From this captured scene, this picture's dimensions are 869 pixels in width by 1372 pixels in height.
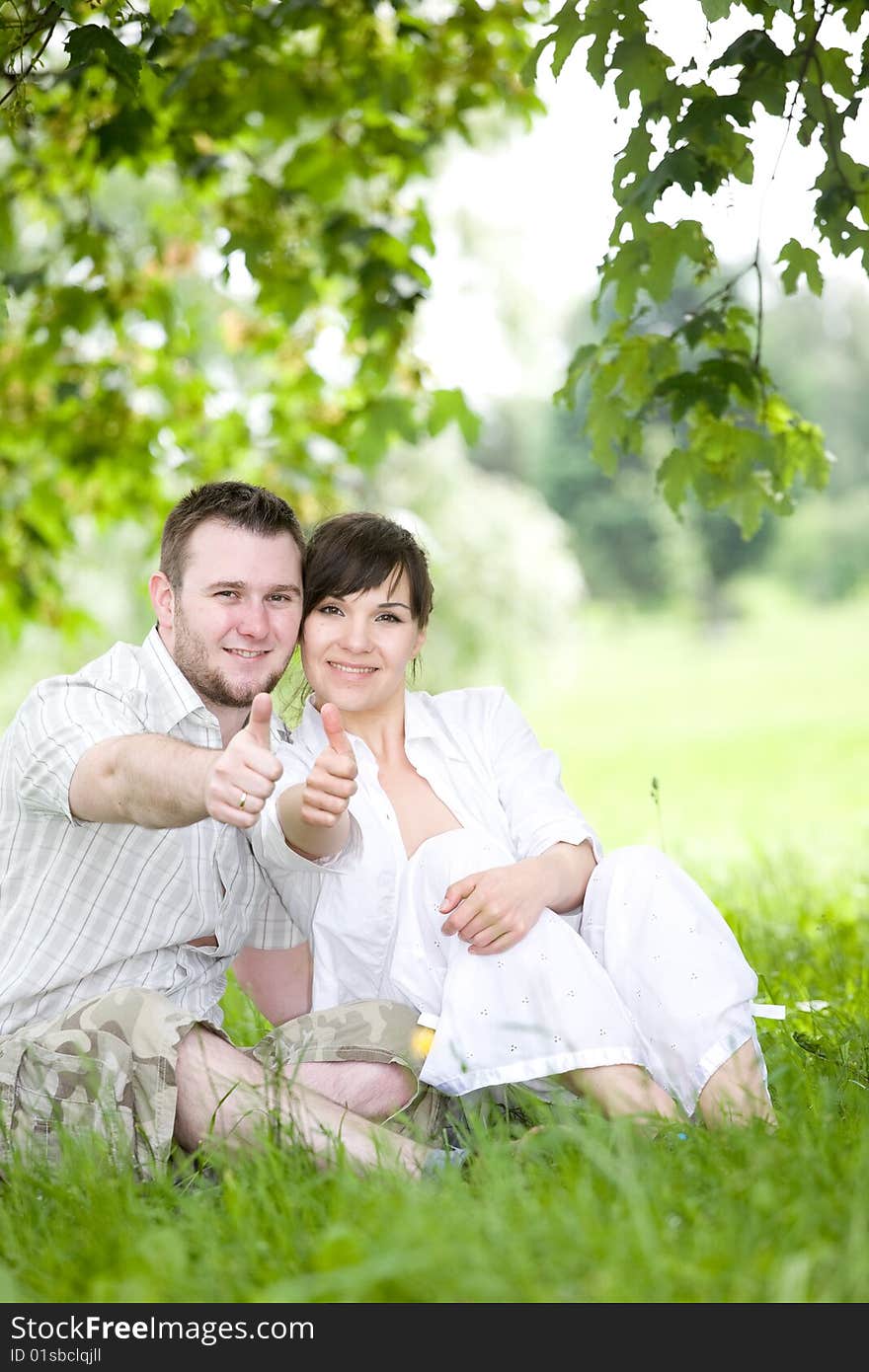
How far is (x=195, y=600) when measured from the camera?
263 centimetres

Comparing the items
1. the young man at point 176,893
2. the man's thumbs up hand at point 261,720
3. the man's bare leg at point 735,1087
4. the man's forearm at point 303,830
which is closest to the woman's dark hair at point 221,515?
the young man at point 176,893

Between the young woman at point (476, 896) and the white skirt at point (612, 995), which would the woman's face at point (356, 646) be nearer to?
the young woman at point (476, 896)

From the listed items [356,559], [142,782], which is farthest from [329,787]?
[356,559]

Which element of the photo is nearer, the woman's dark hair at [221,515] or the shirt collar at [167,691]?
the shirt collar at [167,691]

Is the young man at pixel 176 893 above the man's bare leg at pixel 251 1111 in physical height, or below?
above

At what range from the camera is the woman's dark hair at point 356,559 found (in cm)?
277

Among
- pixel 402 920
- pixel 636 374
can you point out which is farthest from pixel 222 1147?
pixel 636 374

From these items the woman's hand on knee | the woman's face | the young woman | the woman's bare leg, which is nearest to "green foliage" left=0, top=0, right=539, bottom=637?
the woman's face

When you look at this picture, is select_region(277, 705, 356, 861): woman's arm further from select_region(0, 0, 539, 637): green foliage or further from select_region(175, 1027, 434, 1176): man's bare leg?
select_region(0, 0, 539, 637): green foliage

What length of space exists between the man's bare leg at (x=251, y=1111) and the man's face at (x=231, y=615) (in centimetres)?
67

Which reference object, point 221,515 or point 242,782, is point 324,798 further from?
point 221,515

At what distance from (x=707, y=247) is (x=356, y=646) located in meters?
1.20

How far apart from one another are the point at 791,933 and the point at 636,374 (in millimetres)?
1804
